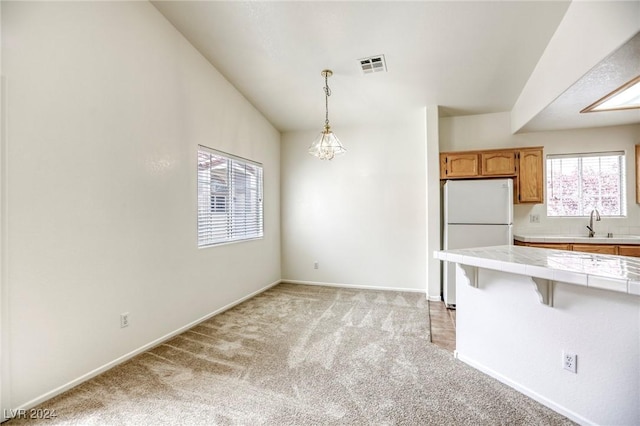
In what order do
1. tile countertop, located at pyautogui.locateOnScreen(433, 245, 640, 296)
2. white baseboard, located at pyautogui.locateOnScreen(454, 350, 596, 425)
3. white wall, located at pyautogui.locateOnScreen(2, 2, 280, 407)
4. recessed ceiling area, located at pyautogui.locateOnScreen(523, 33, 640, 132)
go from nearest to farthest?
tile countertop, located at pyautogui.locateOnScreen(433, 245, 640, 296), white baseboard, located at pyautogui.locateOnScreen(454, 350, 596, 425), white wall, located at pyautogui.locateOnScreen(2, 2, 280, 407), recessed ceiling area, located at pyautogui.locateOnScreen(523, 33, 640, 132)

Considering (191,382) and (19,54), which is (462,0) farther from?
(191,382)

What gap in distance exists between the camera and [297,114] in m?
4.70

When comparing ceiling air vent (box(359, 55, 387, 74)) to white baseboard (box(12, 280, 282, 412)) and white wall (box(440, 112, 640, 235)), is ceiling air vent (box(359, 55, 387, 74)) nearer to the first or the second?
white wall (box(440, 112, 640, 235))

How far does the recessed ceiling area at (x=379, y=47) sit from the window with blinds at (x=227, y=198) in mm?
1146

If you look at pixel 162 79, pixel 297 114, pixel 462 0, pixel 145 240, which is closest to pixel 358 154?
→ pixel 297 114

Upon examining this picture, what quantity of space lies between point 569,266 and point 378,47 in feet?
8.71

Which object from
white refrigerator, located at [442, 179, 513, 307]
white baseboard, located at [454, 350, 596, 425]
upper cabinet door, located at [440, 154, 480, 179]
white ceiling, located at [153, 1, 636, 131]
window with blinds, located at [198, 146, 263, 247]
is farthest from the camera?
upper cabinet door, located at [440, 154, 480, 179]

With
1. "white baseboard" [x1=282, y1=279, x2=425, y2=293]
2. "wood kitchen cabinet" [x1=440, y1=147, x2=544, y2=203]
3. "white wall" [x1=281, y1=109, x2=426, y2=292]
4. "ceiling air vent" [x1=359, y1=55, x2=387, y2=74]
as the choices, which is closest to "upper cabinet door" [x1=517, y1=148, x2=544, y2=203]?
"wood kitchen cabinet" [x1=440, y1=147, x2=544, y2=203]

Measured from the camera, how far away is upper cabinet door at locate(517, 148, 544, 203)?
3.87 metres

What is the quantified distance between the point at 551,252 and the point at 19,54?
4029 millimetres

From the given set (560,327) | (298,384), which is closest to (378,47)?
(560,327)

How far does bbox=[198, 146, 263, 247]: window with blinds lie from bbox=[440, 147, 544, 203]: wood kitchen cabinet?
3115 millimetres

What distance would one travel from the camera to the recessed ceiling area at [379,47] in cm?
265

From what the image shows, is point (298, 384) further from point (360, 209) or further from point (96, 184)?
point (360, 209)
